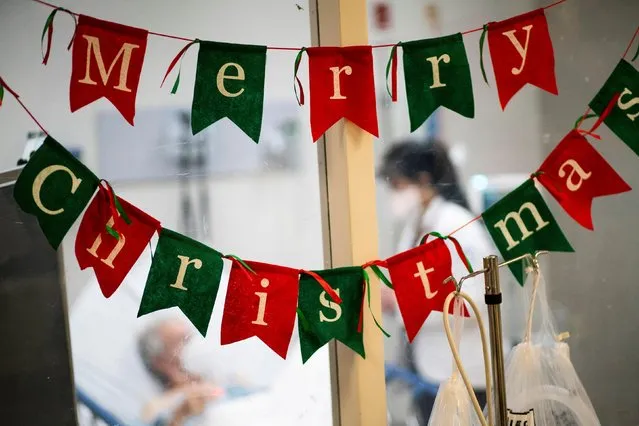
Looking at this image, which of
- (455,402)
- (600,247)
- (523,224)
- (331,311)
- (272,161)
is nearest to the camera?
(455,402)

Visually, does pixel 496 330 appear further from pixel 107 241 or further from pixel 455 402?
pixel 107 241

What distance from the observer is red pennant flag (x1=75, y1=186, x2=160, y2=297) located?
50.9 inches

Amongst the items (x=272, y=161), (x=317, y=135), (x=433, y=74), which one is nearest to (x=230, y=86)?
(x=317, y=135)

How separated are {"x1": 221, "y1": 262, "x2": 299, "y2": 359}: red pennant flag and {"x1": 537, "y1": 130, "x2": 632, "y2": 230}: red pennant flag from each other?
65 cm

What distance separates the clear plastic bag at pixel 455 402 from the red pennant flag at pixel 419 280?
5.3 inches

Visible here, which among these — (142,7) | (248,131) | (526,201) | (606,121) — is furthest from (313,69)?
(606,121)

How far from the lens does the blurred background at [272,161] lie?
5.06 feet

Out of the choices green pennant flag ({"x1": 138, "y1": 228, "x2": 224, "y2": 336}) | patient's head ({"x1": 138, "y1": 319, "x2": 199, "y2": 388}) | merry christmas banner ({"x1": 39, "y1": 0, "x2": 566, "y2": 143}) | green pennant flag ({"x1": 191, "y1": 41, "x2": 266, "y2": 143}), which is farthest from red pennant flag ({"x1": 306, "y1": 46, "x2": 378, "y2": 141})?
patient's head ({"x1": 138, "y1": 319, "x2": 199, "y2": 388})

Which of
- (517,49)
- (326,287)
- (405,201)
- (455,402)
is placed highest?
(517,49)

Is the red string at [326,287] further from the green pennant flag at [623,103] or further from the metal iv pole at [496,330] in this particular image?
the green pennant flag at [623,103]

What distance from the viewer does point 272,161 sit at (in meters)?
1.66

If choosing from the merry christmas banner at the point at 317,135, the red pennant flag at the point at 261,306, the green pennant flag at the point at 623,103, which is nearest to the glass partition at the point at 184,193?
the merry christmas banner at the point at 317,135

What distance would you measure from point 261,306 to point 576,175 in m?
0.77

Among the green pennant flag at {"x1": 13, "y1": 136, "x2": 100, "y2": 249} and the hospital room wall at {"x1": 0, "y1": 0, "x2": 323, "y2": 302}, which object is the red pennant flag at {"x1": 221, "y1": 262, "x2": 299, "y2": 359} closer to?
the hospital room wall at {"x1": 0, "y1": 0, "x2": 323, "y2": 302}
